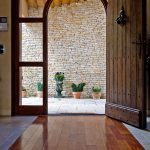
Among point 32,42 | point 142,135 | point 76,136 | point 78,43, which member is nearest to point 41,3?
point 32,42

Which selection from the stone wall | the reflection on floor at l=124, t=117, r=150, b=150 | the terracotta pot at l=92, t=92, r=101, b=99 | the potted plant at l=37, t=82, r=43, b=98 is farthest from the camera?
→ the stone wall

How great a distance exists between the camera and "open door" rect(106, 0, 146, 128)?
15.8 feet

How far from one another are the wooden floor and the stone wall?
5.84 m

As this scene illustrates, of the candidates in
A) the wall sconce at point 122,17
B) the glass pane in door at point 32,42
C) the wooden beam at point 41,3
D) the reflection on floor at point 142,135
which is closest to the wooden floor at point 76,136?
the reflection on floor at point 142,135

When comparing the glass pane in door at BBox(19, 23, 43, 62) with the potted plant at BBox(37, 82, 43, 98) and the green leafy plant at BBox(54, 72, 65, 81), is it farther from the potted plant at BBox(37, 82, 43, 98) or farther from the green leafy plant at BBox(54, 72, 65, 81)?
the green leafy plant at BBox(54, 72, 65, 81)

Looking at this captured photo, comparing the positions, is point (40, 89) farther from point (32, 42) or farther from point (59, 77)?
point (59, 77)

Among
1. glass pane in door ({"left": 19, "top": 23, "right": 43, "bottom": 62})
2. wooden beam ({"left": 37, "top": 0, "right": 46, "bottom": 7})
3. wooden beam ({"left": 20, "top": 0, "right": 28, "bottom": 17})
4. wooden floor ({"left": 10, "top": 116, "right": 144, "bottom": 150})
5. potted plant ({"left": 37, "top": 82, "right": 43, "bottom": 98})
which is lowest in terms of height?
wooden floor ({"left": 10, "top": 116, "right": 144, "bottom": 150})

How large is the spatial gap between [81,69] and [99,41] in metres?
1.18

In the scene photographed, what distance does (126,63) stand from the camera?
527cm

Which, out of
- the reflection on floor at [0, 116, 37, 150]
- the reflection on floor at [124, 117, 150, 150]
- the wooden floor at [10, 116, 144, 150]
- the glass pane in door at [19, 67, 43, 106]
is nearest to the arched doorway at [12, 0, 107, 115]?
the glass pane in door at [19, 67, 43, 106]

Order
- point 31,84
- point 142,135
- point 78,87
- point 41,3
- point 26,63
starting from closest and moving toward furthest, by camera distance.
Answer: point 142,135, point 26,63, point 31,84, point 41,3, point 78,87

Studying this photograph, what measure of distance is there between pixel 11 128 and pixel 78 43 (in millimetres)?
7135

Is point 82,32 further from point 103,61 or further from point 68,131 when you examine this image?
point 68,131

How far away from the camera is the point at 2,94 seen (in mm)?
6121
